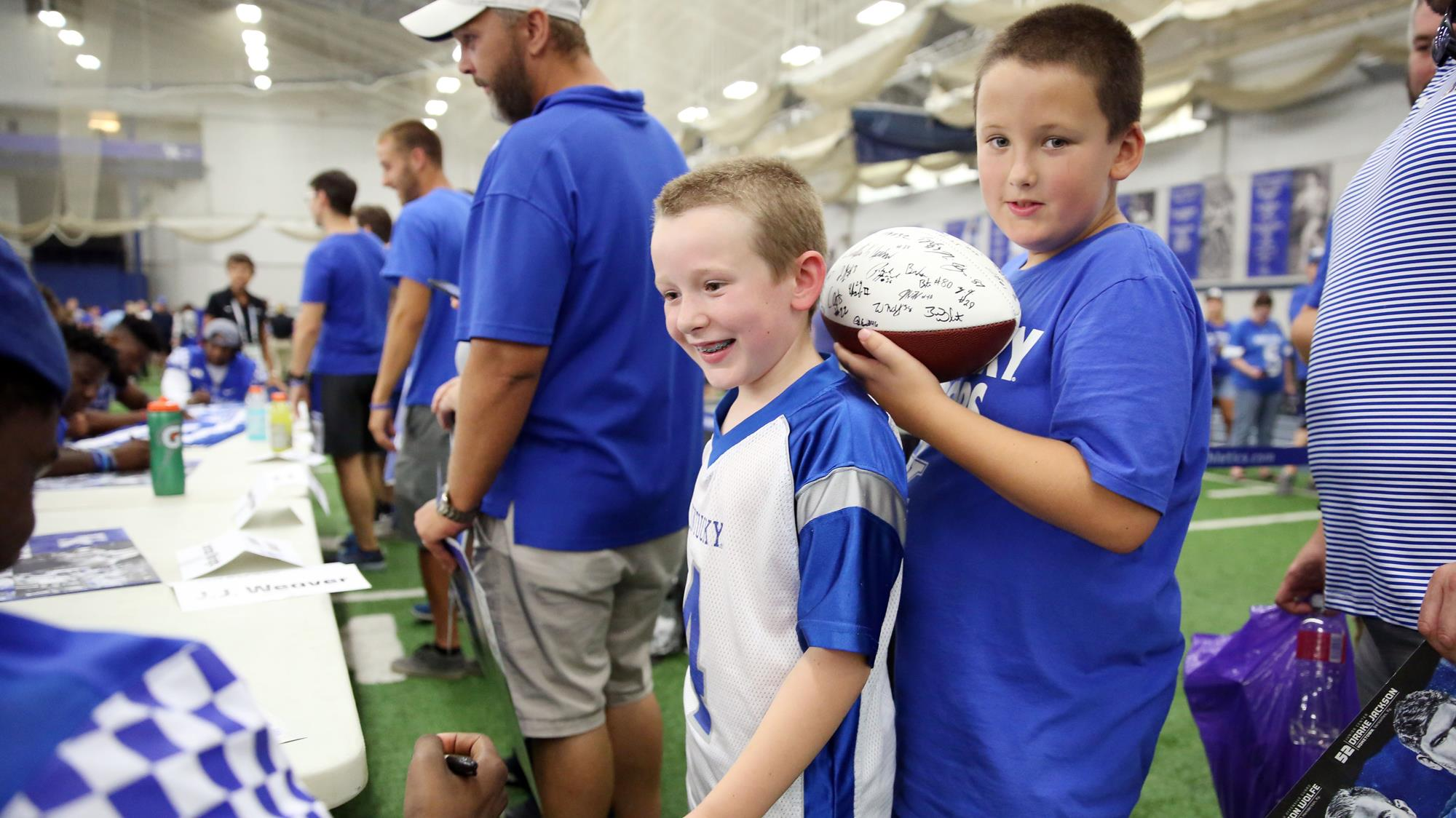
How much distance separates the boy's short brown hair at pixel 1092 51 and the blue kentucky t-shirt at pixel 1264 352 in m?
7.57

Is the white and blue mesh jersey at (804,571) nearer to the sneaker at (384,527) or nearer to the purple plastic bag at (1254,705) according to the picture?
the purple plastic bag at (1254,705)

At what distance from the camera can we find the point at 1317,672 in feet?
4.56

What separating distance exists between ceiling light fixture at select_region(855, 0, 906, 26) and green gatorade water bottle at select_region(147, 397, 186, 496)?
4.31m

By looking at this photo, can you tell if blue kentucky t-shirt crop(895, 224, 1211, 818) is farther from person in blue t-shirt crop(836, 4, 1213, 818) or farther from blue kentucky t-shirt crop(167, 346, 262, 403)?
blue kentucky t-shirt crop(167, 346, 262, 403)

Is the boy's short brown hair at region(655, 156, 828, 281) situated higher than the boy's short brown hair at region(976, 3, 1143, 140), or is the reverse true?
the boy's short brown hair at region(976, 3, 1143, 140)

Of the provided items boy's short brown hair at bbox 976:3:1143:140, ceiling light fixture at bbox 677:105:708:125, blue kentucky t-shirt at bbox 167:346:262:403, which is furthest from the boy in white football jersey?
ceiling light fixture at bbox 677:105:708:125

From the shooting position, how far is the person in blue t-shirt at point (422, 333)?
2758 millimetres

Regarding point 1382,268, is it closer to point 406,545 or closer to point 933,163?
point 406,545

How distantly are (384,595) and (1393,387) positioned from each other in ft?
12.2

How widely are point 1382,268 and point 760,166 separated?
0.81 m

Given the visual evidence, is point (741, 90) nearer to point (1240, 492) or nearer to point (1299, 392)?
point (1240, 492)

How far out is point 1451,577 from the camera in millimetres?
943

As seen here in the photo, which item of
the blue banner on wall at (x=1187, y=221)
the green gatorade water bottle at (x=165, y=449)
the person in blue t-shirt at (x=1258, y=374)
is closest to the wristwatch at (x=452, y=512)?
the green gatorade water bottle at (x=165, y=449)

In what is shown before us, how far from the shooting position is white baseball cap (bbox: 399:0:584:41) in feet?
5.05
